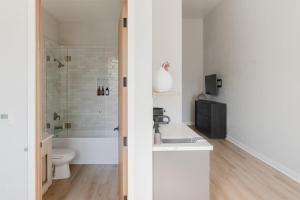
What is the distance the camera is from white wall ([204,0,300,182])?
11.7ft

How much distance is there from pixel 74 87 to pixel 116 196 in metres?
3.06

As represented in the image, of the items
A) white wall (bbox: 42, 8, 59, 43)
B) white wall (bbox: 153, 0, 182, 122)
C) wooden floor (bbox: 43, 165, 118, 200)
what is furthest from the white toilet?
white wall (bbox: 42, 8, 59, 43)

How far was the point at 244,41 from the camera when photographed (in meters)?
5.04

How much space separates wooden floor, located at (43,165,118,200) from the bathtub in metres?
0.18

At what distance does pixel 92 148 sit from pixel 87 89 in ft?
5.20

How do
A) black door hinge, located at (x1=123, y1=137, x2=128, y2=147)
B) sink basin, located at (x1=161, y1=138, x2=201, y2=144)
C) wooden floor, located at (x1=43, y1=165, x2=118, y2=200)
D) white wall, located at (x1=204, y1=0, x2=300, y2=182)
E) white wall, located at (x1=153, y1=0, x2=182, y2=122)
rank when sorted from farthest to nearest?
white wall, located at (x1=204, y1=0, x2=300, y2=182), white wall, located at (x1=153, y1=0, x2=182, y2=122), wooden floor, located at (x1=43, y1=165, x2=118, y2=200), sink basin, located at (x1=161, y1=138, x2=201, y2=144), black door hinge, located at (x1=123, y1=137, x2=128, y2=147)

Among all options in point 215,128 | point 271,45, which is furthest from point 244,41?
point 215,128

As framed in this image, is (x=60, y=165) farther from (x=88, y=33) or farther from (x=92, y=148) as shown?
(x=88, y=33)

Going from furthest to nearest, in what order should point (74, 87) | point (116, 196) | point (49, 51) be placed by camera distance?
1. point (74, 87)
2. point (49, 51)
3. point (116, 196)

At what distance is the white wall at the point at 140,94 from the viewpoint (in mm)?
1906
